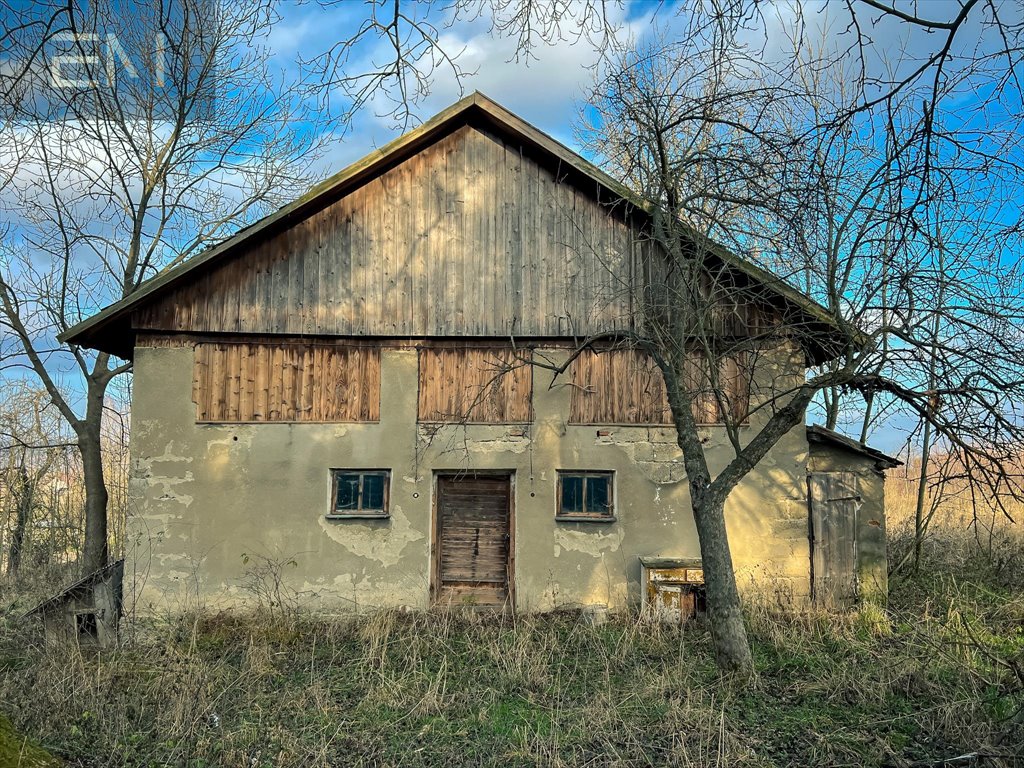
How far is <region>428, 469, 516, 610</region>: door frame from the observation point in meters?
10.2

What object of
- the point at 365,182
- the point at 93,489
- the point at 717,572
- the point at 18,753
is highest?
the point at 365,182

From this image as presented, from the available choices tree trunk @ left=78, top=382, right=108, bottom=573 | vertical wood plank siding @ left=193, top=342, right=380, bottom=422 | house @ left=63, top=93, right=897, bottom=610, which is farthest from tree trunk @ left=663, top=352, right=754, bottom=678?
tree trunk @ left=78, top=382, right=108, bottom=573

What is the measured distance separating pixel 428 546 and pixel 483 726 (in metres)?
3.83

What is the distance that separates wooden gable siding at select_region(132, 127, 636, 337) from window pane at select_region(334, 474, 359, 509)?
1995 mm

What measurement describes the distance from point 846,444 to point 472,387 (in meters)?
5.20

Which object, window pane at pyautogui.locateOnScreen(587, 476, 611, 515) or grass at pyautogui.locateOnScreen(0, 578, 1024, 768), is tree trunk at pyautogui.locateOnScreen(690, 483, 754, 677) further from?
window pane at pyautogui.locateOnScreen(587, 476, 611, 515)

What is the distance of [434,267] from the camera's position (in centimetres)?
1052

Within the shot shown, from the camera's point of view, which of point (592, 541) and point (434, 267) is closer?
point (592, 541)

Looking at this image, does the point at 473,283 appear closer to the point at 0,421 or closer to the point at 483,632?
the point at 483,632

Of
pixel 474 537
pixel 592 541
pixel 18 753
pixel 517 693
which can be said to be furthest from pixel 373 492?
pixel 18 753

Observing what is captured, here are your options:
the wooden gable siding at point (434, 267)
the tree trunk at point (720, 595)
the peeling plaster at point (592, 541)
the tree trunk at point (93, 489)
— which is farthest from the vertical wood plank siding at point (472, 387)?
the tree trunk at point (93, 489)

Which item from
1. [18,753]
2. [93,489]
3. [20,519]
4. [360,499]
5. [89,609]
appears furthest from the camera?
[20,519]

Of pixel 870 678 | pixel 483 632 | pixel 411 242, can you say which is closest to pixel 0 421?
pixel 411 242

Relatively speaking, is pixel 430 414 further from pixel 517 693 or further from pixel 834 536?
pixel 834 536
